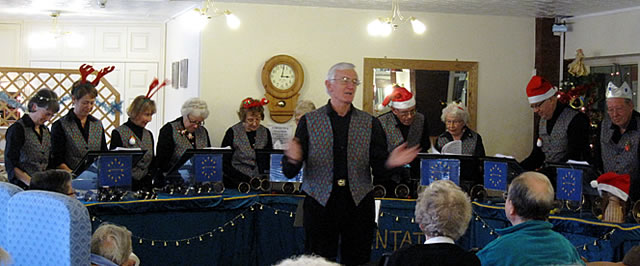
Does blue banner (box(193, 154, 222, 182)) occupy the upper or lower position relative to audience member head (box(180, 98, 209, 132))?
lower

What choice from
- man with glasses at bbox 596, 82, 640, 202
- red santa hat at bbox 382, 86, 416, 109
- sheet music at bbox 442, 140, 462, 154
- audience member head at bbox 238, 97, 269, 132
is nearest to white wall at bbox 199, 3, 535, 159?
audience member head at bbox 238, 97, 269, 132

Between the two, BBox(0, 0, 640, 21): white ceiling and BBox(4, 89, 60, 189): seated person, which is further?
BBox(0, 0, 640, 21): white ceiling

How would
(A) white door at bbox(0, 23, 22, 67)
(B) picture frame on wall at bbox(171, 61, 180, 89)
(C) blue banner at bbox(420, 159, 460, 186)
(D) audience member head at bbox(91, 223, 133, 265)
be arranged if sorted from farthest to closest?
1. (A) white door at bbox(0, 23, 22, 67)
2. (B) picture frame on wall at bbox(171, 61, 180, 89)
3. (C) blue banner at bbox(420, 159, 460, 186)
4. (D) audience member head at bbox(91, 223, 133, 265)

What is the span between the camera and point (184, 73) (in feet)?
25.1

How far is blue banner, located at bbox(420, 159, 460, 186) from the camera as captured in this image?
16.9 feet

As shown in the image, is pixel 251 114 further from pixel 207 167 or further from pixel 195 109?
pixel 207 167

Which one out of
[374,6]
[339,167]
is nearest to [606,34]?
[374,6]

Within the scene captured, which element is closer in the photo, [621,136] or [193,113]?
[621,136]

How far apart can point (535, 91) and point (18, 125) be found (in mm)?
3601

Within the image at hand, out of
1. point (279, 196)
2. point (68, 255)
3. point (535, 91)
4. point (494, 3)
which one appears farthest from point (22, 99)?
point (68, 255)

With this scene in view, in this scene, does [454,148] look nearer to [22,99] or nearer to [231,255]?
[231,255]

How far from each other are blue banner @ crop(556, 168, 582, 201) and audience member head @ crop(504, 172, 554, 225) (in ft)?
6.09

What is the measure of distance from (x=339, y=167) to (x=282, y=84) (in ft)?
11.3

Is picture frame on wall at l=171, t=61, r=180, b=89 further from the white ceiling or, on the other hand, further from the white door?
the white door
